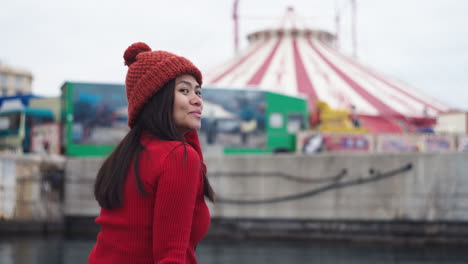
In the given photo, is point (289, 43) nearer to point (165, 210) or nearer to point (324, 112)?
point (324, 112)

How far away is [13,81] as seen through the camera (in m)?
58.8

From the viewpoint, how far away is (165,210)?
125cm

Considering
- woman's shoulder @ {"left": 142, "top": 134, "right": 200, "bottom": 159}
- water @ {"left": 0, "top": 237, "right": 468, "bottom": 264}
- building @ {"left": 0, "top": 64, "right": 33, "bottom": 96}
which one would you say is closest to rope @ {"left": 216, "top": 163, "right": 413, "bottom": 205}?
water @ {"left": 0, "top": 237, "right": 468, "bottom": 264}

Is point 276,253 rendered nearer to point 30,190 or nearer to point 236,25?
point 30,190

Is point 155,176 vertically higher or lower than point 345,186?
higher

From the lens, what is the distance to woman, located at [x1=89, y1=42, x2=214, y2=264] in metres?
1.25

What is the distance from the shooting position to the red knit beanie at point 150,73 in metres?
1.40

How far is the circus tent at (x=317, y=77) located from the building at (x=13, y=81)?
40.3 meters

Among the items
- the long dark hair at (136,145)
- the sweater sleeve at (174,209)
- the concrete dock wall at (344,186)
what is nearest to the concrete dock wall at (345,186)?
the concrete dock wall at (344,186)

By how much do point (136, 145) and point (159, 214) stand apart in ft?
0.73

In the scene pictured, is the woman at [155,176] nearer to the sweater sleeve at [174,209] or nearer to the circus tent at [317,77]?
the sweater sleeve at [174,209]

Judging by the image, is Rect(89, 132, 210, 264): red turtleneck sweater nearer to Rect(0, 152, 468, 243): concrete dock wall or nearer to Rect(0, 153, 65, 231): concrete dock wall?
Rect(0, 152, 468, 243): concrete dock wall

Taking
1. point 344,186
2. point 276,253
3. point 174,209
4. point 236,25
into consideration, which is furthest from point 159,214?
point 236,25

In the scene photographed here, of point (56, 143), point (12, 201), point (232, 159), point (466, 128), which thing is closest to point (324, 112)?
point (466, 128)
